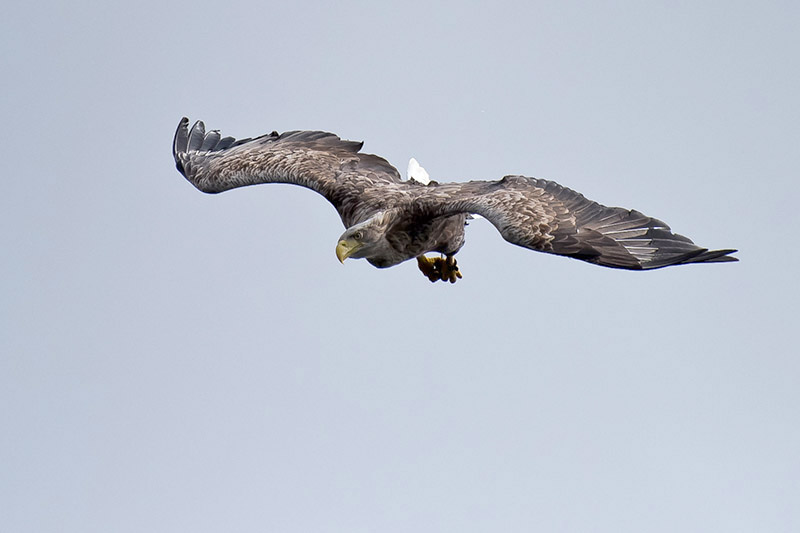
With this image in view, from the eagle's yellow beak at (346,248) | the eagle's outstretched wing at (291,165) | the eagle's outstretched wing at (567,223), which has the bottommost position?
the eagle's yellow beak at (346,248)

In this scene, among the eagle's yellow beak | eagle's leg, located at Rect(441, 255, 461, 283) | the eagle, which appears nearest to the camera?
the eagle

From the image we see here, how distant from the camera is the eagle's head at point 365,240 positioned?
1130 centimetres

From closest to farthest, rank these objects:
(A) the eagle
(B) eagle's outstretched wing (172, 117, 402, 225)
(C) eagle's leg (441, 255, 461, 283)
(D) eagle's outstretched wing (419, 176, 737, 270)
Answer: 1. (D) eagle's outstretched wing (419, 176, 737, 270)
2. (A) the eagle
3. (B) eagle's outstretched wing (172, 117, 402, 225)
4. (C) eagle's leg (441, 255, 461, 283)

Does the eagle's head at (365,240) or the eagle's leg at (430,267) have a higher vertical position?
the eagle's leg at (430,267)

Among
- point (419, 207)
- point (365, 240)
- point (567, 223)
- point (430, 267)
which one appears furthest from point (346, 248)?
point (430, 267)

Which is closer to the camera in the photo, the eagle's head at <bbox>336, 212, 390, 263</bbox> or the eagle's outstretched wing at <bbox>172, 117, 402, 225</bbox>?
the eagle's head at <bbox>336, 212, 390, 263</bbox>

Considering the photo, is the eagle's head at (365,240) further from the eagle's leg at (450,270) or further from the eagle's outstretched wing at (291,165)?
the eagle's leg at (450,270)

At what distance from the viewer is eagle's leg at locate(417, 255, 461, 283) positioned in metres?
13.5

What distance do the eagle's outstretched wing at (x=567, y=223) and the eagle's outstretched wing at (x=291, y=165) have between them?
956 millimetres

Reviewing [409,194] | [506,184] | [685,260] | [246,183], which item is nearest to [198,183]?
[246,183]

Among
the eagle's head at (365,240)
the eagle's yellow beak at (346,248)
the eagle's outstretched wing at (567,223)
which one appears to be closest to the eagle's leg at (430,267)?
the eagle's outstretched wing at (567,223)

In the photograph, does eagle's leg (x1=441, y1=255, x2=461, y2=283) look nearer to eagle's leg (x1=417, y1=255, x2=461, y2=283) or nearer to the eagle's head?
eagle's leg (x1=417, y1=255, x2=461, y2=283)

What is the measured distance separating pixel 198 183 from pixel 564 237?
4.63m

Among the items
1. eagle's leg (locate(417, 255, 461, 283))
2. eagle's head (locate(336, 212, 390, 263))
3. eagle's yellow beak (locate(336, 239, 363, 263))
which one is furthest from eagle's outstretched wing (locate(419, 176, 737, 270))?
eagle's leg (locate(417, 255, 461, 283))
